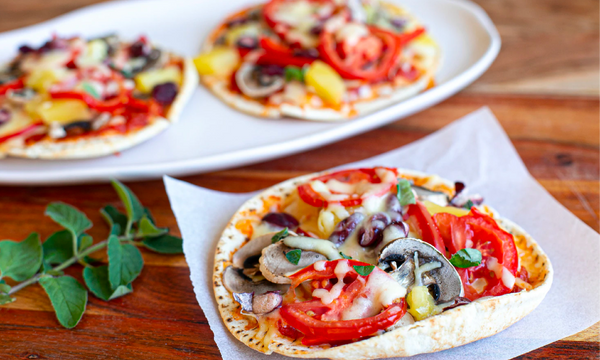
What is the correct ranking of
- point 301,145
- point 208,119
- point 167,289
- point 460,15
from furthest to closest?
point 460,15, point 208,119, point 301,145, point 167,289

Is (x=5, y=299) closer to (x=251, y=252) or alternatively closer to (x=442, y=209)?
(x=251, y=252)

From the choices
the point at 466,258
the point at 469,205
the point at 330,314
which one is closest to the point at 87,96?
the point at 330,314

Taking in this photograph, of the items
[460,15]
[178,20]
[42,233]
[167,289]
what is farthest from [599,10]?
[42,233]

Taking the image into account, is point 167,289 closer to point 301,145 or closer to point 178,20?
point 301,145

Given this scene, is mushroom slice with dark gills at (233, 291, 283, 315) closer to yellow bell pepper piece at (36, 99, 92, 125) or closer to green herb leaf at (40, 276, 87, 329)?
green herb leaf at (40, 276, 87, 329)

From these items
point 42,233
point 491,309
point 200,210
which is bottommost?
point 42,233

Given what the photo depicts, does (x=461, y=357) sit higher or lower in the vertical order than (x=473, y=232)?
lower

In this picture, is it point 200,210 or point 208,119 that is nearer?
point 200,210

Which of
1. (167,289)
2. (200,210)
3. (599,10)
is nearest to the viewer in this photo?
(167,289)

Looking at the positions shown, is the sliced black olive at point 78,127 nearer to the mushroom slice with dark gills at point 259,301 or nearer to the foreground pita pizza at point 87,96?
the foreground pita pizza at point 87,96
